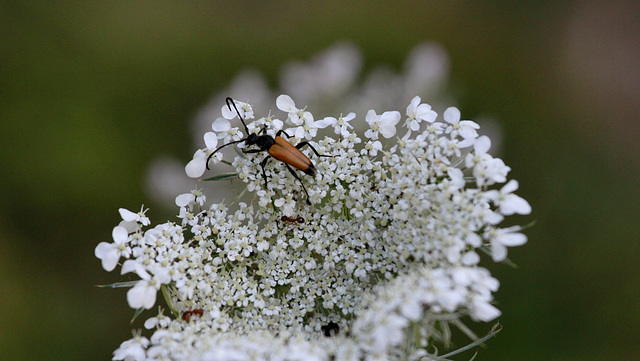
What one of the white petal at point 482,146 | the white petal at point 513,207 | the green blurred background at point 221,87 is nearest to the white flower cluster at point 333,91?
the green blurred background at point 221,87

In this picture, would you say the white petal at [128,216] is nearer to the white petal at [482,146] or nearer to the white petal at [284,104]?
the white petal at [284,104]

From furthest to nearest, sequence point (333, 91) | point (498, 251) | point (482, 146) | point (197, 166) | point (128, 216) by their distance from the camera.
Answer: point (333, 91), point (197, 166), point (128, 216), point (482, 146), point (498, 251)

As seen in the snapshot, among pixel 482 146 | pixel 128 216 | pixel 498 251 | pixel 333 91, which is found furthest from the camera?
pixel 333 91

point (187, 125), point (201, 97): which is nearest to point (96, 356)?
point (187, 125)

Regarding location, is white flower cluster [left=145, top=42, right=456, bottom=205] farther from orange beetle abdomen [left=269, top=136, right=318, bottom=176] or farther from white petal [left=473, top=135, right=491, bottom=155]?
white petal [left=473, top=135, right=491, bottom=155]

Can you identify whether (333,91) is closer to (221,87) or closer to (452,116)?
(452,116)

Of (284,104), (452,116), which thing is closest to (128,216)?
(284,104)
